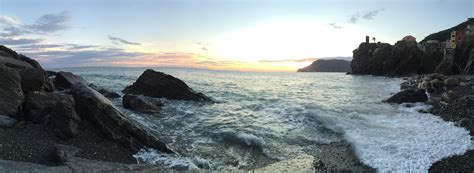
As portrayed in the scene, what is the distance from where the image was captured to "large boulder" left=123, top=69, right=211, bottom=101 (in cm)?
2692

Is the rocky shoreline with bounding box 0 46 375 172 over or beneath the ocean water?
over

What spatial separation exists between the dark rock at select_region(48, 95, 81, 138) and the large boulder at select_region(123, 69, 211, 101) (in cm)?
1320

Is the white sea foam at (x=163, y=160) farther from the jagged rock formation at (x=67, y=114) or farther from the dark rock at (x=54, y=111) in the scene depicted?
the dark rock at (x=54, y=111)

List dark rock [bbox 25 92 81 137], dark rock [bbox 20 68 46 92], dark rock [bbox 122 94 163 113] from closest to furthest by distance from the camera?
dark rock [bbox 25 92 81 137]
dark rock [bbox 20 68 46 92]
dark rock [bbox 122 94 163 113]

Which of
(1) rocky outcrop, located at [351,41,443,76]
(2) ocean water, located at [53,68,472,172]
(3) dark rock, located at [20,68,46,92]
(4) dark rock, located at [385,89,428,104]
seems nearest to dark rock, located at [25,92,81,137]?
(3) dark rock, located at [20,68,46,92]

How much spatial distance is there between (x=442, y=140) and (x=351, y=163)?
4.49 metres

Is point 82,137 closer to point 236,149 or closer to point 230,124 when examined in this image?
point 236,149

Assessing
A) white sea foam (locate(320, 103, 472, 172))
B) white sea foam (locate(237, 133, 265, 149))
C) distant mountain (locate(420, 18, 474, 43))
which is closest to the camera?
white sea foam (locate(320, 103, 472, 172))

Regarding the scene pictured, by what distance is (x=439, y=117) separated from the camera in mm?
19188

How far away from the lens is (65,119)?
12.8 m

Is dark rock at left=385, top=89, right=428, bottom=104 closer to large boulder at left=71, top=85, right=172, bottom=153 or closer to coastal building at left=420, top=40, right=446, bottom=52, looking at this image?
large boulder at left=71, top=85, right=172, bottom=153

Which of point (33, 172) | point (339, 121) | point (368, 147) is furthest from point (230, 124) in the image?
point (33, 172)

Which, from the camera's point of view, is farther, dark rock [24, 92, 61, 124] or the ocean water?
dark rock [24, 92, 61, 124]

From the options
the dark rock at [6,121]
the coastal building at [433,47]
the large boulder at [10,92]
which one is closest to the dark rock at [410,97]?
the large boulder at [10,92]
